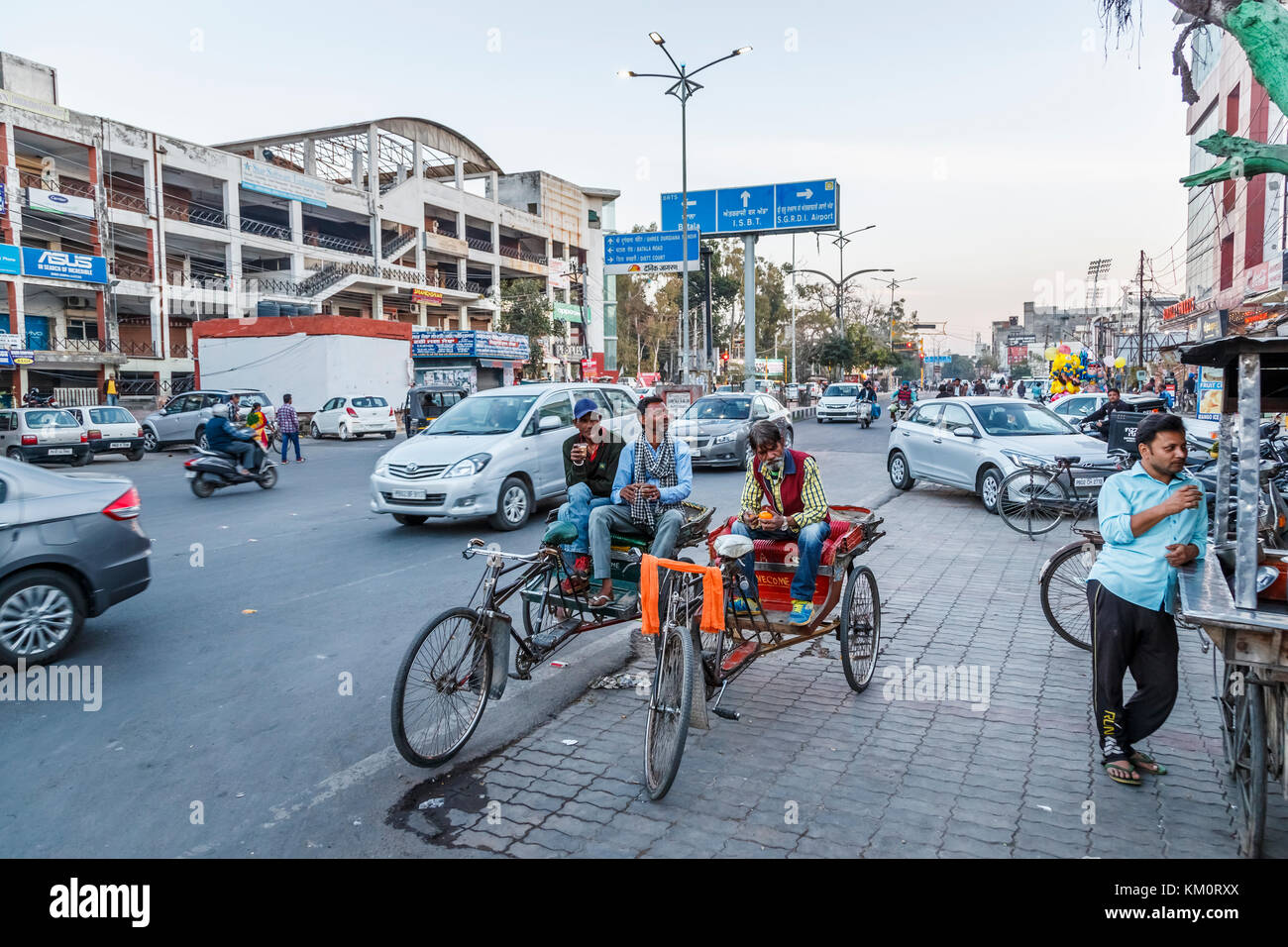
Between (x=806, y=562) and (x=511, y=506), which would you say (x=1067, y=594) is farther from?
(x=511, y=506)

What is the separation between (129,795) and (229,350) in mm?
36061

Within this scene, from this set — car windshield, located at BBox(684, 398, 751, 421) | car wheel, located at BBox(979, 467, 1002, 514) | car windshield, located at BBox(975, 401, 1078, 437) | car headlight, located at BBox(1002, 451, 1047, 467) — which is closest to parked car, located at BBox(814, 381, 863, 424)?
car windshield, located at BBox(684, 398, 751, 421)

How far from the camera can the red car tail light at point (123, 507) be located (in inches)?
243

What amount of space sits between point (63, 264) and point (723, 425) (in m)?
29.3

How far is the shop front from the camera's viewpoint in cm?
3525

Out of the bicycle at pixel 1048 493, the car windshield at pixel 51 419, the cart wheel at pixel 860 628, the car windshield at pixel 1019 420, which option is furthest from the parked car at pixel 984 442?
the car windshield at pixel 51 419

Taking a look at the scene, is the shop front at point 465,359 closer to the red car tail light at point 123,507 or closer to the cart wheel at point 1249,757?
the red car tail light at point 123,507

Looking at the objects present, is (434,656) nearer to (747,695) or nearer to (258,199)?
(747,695)

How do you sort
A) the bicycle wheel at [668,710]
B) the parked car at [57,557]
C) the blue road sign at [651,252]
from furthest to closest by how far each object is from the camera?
the blue road sign at [651,252] < the parked car at [57,557] < the bicycle wheel at [668,710]

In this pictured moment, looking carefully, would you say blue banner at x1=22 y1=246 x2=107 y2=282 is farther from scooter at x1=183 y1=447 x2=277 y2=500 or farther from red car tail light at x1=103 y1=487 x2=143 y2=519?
red car tail light at x1=103 y1=487 x2=143 y2=519

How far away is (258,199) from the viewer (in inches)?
1770

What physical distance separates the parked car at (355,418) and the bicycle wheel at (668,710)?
28.9m

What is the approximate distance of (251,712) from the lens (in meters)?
4.97
